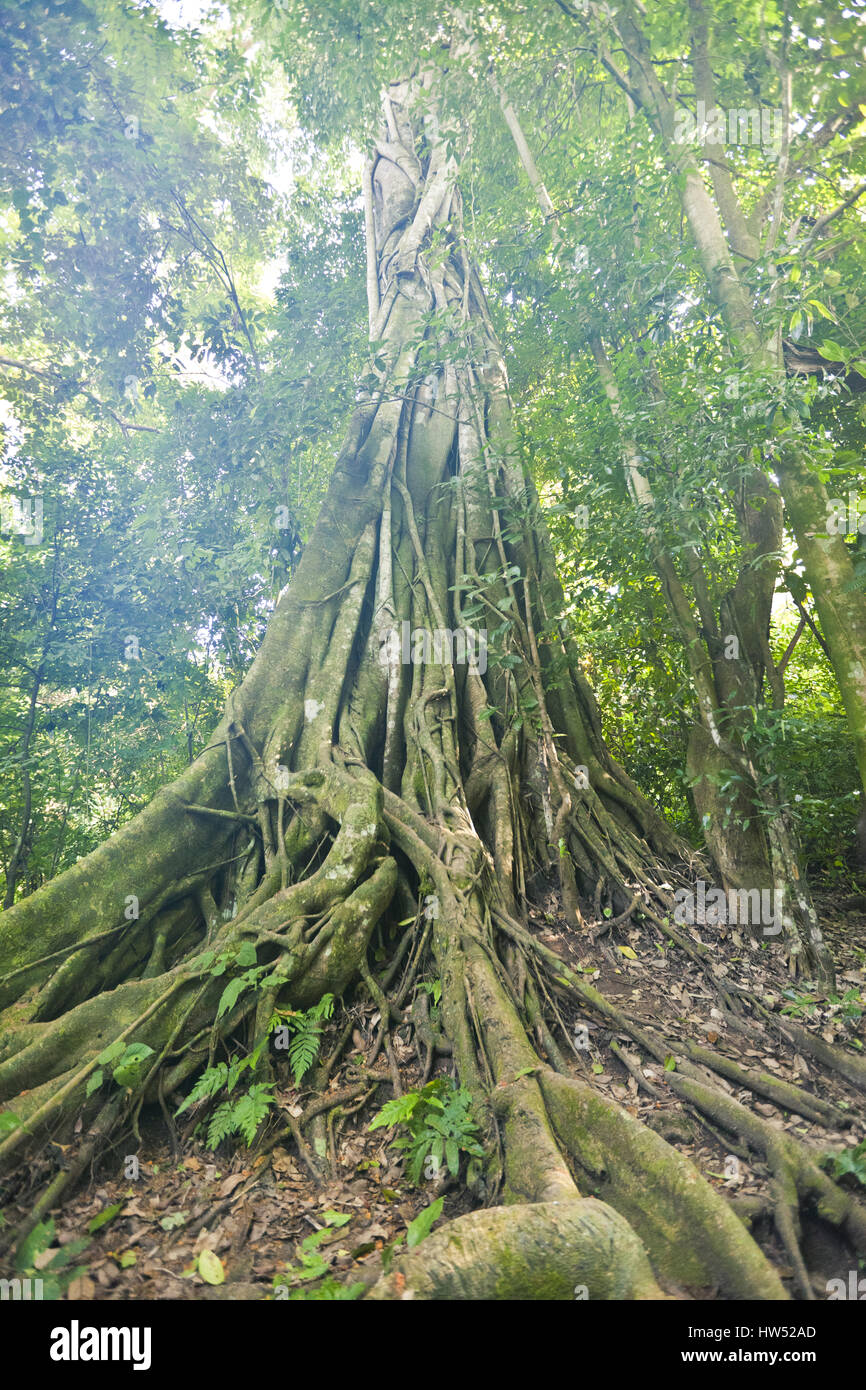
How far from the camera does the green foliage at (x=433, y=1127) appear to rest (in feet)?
8.63

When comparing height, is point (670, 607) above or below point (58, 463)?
below

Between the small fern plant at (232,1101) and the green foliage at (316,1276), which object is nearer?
the green foliage at (316,1276)

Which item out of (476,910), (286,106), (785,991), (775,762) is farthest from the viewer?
(286,106)

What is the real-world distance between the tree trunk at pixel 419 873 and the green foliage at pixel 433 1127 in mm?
94

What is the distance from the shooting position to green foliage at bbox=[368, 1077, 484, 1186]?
2629 millimetres

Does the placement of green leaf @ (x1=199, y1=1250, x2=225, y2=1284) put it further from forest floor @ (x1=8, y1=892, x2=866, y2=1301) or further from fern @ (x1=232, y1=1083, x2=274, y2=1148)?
fern @ (x1=232, y1=1083, x2=274, y2=1148)

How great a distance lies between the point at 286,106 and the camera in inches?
434

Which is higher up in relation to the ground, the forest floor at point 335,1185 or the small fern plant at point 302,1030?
the small fern plant at point 302,1030

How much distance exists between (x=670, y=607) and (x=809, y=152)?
3.13 meters

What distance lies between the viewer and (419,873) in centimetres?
402

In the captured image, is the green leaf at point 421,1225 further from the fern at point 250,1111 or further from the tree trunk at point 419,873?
the fern at point 250,1111

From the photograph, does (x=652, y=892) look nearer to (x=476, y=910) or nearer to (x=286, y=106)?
(x=476, y=910)

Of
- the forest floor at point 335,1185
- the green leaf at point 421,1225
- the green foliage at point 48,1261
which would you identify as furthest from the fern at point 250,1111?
the green leaf at point 421,1225
